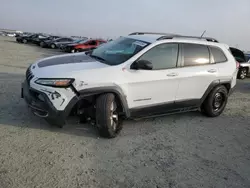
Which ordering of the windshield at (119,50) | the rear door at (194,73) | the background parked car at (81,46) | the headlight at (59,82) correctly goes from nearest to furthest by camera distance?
the headlight at (59,82)
the windshield at (119,50)
the rear door at (194,73)
the background parked car at (81,46)

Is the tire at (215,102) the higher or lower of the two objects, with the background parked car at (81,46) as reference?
higher

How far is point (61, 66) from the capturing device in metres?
4.22

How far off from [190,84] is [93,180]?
118 inches

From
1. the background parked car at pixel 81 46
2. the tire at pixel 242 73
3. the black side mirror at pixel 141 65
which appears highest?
the black side mirror at pixel 141 65

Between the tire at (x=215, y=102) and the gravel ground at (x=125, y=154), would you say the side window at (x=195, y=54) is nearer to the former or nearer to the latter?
the tire at (x=215, y=102)

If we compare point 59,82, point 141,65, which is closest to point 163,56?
point 141,65

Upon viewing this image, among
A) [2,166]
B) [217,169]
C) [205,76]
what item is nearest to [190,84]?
[205,76]

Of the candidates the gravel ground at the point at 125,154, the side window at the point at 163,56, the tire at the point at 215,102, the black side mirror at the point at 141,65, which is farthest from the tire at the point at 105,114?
the tire at the point at 215,102

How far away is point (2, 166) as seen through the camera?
10.5 feet

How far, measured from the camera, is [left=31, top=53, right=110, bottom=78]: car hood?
4008 millimetres

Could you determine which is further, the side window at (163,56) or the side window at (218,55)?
the side window at (218,55)

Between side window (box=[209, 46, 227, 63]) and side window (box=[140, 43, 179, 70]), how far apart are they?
46.2 inches

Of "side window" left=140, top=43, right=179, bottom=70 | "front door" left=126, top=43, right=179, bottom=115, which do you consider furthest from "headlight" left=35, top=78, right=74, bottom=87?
"side window" left=140, top=43, right=179, bottom=70

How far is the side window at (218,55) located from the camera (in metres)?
5.69
